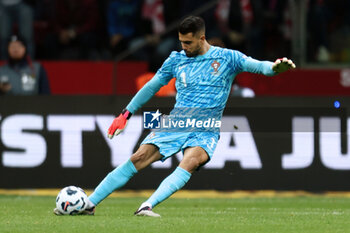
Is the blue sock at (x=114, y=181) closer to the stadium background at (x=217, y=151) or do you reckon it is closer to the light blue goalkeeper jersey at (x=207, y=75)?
the light blue goalkeeper jersey at (x=207, y=75)

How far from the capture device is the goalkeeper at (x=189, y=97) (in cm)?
882

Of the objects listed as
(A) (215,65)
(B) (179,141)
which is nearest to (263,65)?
(A) (215,65)

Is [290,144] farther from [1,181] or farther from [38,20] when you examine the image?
[38,20]

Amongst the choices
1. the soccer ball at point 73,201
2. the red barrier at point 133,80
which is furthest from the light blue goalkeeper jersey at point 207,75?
the red barrier at point 133,80

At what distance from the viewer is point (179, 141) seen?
8953 mm

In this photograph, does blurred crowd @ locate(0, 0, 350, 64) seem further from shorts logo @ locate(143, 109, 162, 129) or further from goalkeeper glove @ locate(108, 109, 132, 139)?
goalkeeper glove @ locate(108, 109, 132, 139)

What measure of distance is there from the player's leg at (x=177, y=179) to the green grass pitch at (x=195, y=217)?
16 cm

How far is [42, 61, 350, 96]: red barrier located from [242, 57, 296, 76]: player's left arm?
6011mm

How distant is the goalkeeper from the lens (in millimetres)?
8820

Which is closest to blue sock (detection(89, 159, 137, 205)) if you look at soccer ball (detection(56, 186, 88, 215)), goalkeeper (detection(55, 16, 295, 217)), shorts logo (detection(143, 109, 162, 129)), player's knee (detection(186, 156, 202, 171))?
goalkeeper (detection(55, 16, 295, 217))

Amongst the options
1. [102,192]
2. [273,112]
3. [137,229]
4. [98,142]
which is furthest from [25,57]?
[137,229]

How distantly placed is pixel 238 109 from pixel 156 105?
116 cm

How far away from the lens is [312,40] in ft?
49.7

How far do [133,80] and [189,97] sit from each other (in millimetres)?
6363
